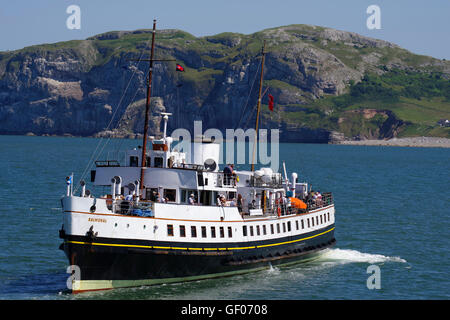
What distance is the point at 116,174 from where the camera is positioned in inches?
1718

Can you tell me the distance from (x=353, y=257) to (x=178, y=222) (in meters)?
18.1

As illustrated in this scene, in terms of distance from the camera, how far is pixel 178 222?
39.0 metres

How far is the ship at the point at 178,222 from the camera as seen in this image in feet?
120

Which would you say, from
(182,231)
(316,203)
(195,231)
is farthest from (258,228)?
(316,203)

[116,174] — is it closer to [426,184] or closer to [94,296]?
[94,296]

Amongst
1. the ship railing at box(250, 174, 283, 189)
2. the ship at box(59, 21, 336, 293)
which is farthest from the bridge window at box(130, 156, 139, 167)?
the ship railing at box(250, 174, 283, 189)

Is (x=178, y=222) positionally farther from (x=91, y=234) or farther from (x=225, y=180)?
(x=225, y=180)

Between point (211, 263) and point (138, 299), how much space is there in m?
6.12

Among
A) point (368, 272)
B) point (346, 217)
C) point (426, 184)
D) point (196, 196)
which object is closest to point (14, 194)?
point (346, 217)

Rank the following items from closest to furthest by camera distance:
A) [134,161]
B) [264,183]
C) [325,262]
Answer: [134,161], [264,183], [325,262]

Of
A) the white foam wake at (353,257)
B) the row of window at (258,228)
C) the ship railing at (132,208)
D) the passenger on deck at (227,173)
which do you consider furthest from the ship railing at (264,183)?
the ship railing at (132,208)

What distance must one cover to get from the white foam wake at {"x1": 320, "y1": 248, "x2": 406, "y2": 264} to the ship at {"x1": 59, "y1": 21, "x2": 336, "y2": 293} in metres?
1.03

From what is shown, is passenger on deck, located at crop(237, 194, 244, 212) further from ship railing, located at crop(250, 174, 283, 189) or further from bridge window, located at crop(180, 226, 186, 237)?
bridge window, located at crop(180, 226, 186, 237)
